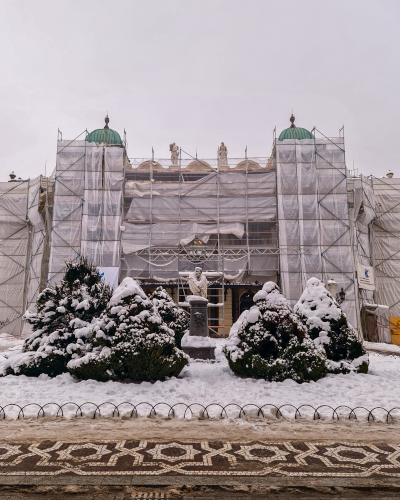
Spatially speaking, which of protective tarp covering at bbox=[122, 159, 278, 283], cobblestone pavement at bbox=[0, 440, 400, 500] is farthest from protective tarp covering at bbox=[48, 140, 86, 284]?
cobblestone pavement at bbox=[0, 440, 400, 500]

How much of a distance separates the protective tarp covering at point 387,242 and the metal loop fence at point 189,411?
68.0 ft

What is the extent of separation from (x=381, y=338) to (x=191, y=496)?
2415 cm

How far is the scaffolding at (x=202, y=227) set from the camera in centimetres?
2238

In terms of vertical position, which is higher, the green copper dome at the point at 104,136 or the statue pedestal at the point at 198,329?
the green copper dome at the point at 104,136

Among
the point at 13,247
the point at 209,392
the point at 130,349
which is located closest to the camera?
the point at 209,392

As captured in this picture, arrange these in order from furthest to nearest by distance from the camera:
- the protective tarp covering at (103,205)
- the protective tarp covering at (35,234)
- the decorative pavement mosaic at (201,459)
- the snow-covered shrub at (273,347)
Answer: the protective tarp covering at (35,234), the protective tarp covering at (103,205), the snow-covered shrub at (273,347), the decorative pavement mosaic at (201,459)

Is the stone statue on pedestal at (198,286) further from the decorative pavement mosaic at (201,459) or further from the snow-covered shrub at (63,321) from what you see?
the decorative pavement mosaic at (201,459)

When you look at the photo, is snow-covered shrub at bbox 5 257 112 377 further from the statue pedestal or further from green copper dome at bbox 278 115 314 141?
green copper dome at bbox 278 115 314 141

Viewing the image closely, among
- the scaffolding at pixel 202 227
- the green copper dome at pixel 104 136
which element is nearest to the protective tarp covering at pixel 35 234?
the scaffolding at pixel 202 227

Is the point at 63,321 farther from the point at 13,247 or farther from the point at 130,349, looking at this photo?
the point at 13,247

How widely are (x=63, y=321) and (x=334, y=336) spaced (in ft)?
23.5

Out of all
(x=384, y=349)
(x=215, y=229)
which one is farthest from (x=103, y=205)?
(x=384, y=349)

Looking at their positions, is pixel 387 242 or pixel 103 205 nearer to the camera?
pixel 103 205

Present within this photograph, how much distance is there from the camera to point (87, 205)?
2264 centimetres
